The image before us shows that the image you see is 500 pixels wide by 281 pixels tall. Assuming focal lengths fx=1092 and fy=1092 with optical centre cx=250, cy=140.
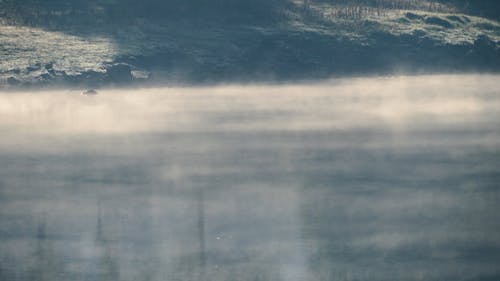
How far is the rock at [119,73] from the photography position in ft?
112

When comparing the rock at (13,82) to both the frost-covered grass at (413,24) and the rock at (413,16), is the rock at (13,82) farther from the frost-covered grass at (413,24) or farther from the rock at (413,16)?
the rock at (413,16)

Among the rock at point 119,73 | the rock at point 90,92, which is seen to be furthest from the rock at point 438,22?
the rock at point 90,92

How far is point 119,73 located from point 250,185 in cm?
1453

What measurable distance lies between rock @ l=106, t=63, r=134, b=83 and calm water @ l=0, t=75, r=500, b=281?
3.03 ft

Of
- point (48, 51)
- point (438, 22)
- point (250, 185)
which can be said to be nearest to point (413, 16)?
point (438, 22)

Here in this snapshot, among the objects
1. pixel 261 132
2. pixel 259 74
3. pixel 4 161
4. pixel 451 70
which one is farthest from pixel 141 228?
pixel 451 70

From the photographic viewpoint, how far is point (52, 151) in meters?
24.7

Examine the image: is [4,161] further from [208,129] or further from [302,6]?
[302,6]

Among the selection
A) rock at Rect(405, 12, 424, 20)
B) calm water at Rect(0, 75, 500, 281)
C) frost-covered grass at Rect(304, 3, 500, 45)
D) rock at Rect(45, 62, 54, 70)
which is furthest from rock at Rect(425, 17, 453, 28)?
rock at Rect(45, 62, 54, 70)

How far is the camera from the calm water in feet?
50.6

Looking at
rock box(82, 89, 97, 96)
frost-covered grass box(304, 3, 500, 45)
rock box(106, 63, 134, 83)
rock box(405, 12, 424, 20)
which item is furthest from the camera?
rock box(405, 12, 424, 20)

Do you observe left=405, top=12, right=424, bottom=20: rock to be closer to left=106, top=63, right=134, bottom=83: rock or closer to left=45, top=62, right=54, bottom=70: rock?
left=106, top=63, right=134, bottom=83: rock

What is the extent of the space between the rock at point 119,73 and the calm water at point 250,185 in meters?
0.92

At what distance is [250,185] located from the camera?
68.2 feet
